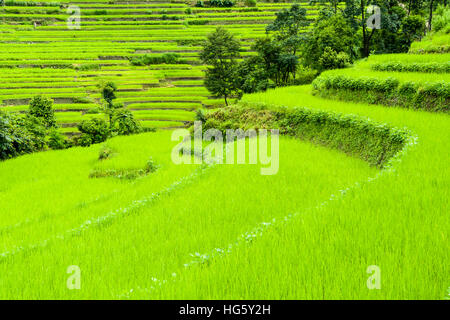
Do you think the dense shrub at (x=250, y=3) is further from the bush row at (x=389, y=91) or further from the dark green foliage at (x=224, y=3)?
the bush row at (x=389, y=91)

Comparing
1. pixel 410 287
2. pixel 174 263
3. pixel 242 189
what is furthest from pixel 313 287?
pixel 242 189

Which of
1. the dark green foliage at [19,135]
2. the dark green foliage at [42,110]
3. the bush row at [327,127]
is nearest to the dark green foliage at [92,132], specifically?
the dark green foliage at [19,135]

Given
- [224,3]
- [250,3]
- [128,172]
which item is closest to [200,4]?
[224,3]

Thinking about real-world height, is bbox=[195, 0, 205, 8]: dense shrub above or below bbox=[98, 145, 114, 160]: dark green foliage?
above

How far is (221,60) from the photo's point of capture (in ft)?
93.1

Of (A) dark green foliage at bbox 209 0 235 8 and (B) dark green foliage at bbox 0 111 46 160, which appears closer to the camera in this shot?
(B) dark green foliage at bbox 0 111 46 160

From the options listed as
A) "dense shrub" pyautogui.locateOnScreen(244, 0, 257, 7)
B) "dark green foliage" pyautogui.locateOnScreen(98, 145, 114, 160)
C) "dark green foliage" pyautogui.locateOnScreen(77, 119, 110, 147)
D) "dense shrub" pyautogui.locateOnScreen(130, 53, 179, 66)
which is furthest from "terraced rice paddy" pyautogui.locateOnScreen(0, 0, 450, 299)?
"dense shrub" pyautogui.locateOnScreen(244, 0, 257, 7)

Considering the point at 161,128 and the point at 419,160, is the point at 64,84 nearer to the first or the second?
the point at 161,128

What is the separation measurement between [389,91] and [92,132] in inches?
645

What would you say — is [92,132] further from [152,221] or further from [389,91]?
[152,221]

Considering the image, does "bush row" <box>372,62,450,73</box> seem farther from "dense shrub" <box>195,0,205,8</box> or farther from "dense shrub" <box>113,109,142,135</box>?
"dense shrub" <box>195,0,205,8</box>

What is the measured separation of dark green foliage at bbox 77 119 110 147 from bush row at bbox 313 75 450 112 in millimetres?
13426

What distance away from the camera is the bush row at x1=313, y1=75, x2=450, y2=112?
8.23 m

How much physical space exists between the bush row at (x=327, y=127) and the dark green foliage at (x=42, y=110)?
533 inches
